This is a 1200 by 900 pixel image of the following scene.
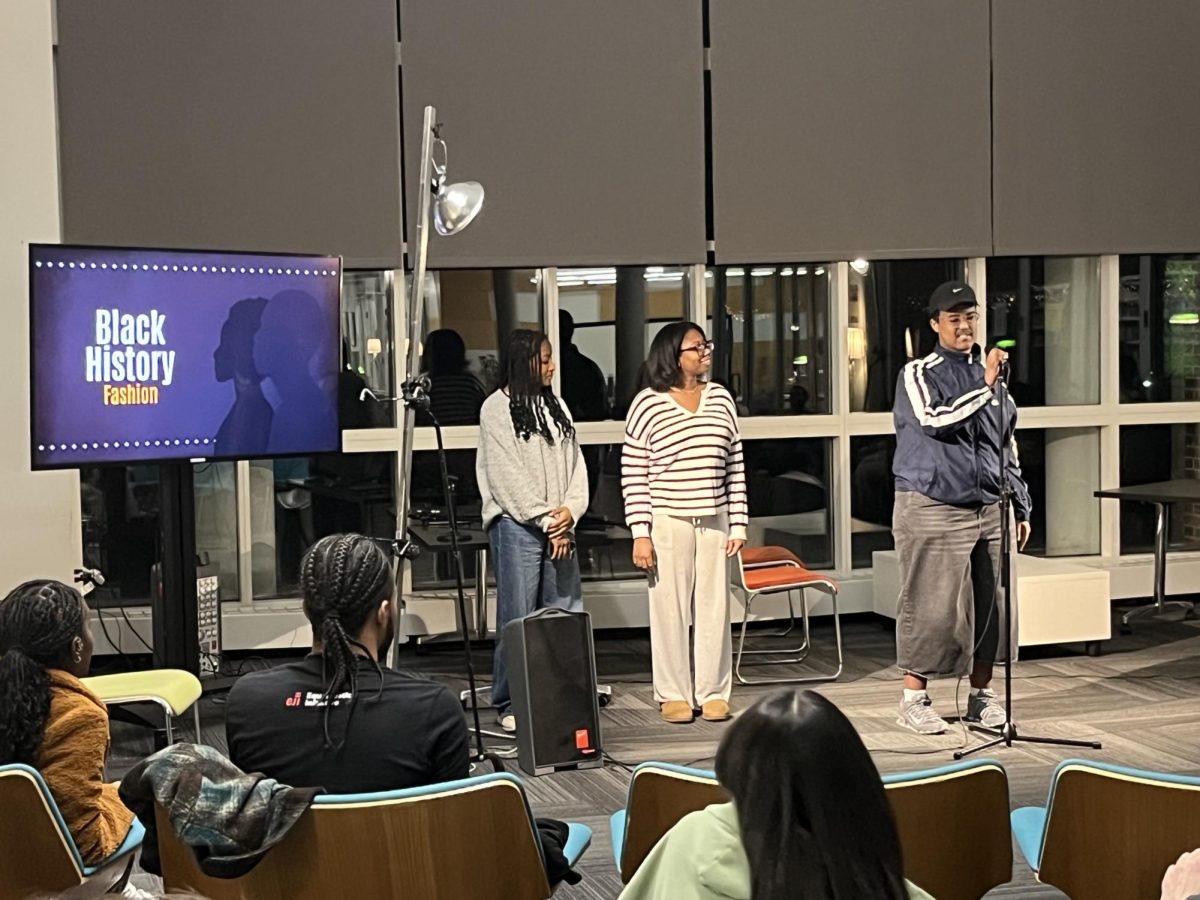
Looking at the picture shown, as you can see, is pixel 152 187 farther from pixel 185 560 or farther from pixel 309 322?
pixel 185 560

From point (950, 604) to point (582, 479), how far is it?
5.10 ft

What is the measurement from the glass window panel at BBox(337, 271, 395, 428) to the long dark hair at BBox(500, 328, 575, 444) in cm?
178

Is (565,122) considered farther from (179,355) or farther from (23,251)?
(23,251)

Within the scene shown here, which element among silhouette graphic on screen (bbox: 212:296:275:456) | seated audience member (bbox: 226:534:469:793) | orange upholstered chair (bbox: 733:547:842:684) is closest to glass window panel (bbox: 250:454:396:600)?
silhouette graphic on screen (bbox: 212:296:275:456)

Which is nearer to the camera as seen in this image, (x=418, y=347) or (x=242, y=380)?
(x=418, y=347)

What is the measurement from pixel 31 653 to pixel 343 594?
91 centimetres

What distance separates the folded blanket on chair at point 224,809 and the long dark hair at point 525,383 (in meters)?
3.46

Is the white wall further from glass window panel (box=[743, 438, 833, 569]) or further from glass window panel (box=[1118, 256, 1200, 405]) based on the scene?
glass window panel (box=[1118, 256, 1200, 405])

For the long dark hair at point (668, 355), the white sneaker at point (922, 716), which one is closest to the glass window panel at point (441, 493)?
the long dark hair at point (668, 355)

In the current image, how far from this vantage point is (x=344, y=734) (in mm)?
2441

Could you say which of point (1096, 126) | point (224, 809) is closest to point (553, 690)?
point (224, 809)

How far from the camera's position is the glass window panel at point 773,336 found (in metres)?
7.75

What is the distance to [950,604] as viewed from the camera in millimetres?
5184

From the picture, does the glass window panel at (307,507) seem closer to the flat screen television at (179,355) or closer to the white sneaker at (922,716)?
the flat screen television at (179,355)
